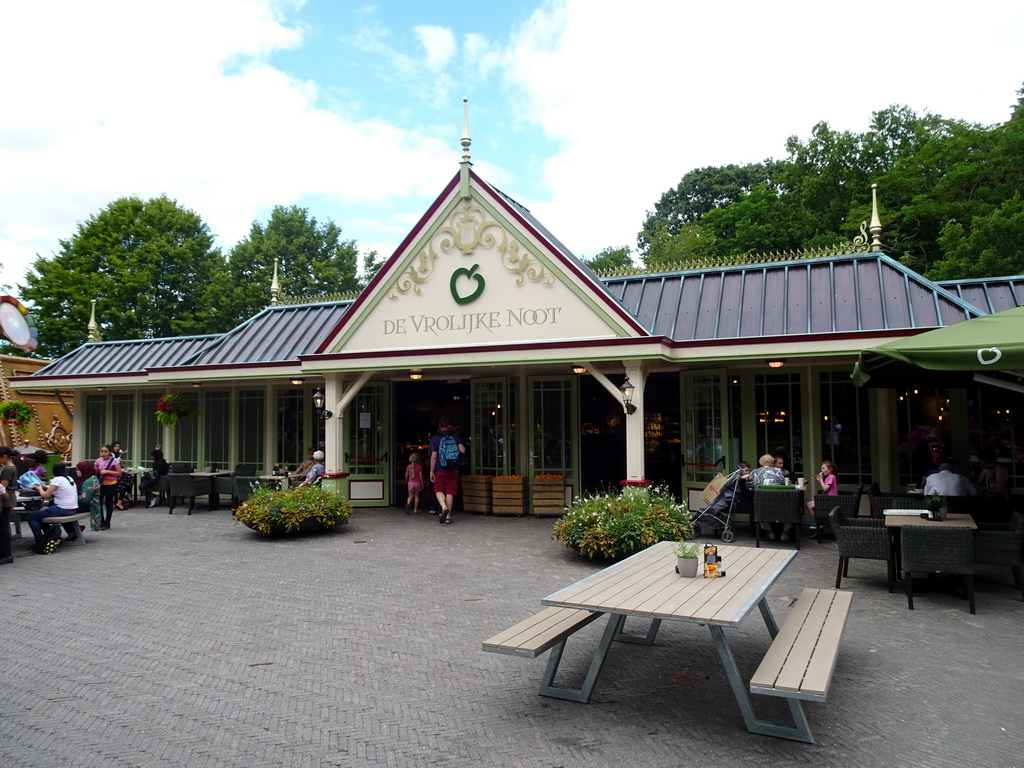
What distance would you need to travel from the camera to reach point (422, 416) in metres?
16.2

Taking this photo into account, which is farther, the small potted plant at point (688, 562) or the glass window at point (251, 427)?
the glass window at point (251, 427)

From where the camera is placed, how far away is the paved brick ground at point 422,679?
12.9 ft

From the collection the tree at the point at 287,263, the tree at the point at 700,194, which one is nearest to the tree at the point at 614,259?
the tree at the point at 700,194

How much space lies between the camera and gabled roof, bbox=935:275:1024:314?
11.0 meters

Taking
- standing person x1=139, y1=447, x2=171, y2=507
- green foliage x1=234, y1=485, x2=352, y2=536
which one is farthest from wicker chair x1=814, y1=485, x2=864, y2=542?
standing person x1=139, y1=447, x2=171, y2=507

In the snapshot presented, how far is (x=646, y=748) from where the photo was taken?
3910 millimetres

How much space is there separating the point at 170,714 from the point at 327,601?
2736mm

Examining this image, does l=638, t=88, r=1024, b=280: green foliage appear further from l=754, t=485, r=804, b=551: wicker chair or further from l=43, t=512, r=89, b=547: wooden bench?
l=43, t=512, r=89, b=547: wooden bench

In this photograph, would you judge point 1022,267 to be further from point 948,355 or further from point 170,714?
point 170,714

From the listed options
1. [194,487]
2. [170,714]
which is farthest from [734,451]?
[194,487]

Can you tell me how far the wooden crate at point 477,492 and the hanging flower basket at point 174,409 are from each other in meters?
6.80

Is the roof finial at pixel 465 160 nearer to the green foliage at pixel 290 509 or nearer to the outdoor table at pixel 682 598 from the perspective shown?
the green foliage at pixel 290 509

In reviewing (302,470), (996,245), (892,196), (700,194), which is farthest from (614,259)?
(302,470)

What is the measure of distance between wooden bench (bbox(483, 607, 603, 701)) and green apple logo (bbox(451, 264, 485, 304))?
7481 mm
